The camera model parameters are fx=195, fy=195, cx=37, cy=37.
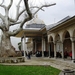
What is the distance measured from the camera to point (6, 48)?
65.8 feet

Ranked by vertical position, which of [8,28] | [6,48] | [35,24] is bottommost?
[6,48]

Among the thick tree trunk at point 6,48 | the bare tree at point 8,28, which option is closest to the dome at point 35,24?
the bare tree at point 8,28

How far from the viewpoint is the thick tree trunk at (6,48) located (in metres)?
19.8

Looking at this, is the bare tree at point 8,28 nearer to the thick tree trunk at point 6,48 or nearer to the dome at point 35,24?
the thick tree trunk at point 6,48

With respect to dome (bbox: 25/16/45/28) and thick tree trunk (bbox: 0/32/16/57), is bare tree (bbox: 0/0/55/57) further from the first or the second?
dome (bbox: 25/16/45/28)

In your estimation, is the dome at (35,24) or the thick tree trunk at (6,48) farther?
the dome at (35,24)

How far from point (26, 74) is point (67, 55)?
48.8 feet

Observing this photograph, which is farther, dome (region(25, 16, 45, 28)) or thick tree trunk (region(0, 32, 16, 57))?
dome (region(25, 16, 45, 28))

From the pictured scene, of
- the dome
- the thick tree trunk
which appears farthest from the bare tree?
the dome

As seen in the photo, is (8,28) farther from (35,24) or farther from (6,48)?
(35,24)

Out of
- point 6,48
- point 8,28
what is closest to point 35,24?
point 8,28

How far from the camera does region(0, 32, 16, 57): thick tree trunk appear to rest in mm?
19750

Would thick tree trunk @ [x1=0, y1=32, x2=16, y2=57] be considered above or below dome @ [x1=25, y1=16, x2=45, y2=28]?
below

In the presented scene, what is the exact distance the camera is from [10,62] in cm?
1844
